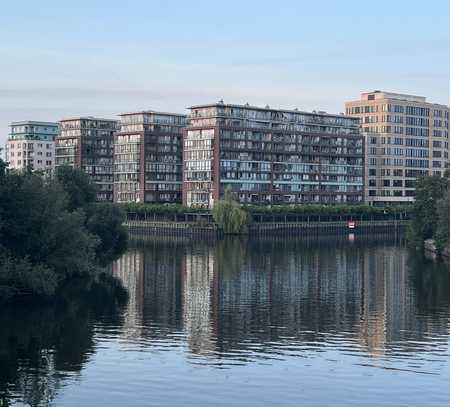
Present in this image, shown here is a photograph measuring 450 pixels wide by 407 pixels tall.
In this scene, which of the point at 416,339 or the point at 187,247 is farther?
the point at 187,247

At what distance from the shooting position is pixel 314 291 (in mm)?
106312

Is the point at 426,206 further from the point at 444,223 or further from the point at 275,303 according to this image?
→ the point at 275,303

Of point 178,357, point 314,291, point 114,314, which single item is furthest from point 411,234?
point 178,357

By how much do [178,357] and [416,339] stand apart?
20839mm

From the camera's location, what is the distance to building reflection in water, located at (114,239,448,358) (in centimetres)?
7400

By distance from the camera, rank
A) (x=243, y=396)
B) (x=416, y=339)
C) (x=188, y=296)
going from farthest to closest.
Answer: (x=188, y=296)
(x=416, y=339)
(x=243, y=396)

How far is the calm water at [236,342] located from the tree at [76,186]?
19.7 m

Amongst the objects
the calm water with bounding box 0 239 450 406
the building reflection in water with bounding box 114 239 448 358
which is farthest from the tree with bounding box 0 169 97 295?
the building reflection in water with bounding box 114 239 448 358

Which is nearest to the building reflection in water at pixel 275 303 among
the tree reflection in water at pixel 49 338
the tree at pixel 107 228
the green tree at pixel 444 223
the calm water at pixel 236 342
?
the calm water at pixel 236 342

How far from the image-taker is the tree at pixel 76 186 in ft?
455

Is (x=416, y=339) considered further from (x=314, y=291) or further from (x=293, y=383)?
(x=314, y=291)

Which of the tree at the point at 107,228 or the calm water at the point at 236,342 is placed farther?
the tree at the point at 107,228

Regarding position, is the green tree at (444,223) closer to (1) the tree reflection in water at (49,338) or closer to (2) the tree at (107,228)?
(2) the tree at (107,228)

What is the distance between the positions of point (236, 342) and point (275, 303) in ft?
75.4
